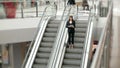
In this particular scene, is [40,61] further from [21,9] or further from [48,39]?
[21,9]

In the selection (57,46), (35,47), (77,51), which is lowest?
(77,51)

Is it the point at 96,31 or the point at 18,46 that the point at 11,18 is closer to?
the point at 18,46

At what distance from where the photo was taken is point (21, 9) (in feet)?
43.4

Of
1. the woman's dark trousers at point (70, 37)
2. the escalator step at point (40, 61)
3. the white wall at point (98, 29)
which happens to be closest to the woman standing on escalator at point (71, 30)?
the woman's dark trousers at point (70, 37)

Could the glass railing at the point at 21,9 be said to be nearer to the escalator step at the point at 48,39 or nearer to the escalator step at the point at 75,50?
the escalator step at the point at 48,39

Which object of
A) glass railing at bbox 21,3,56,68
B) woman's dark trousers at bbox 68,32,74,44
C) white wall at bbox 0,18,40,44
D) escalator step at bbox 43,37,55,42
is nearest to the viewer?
glass railing at bbox 21,3,56,68

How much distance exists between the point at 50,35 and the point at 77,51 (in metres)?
1.56

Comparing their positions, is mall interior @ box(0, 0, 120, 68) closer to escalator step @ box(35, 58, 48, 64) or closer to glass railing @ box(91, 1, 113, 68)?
escalator step @ box(35, 58, 48, 64)

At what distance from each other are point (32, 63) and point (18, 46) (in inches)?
209

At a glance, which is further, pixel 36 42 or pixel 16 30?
pixel 16 30

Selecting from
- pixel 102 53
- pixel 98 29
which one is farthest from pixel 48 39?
pixel 102 53

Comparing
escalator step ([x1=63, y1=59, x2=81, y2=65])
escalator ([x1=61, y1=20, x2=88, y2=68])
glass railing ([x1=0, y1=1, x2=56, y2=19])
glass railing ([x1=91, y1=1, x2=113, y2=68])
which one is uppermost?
glass railing ([x1=0, y1=1, x2=56, y2=19])

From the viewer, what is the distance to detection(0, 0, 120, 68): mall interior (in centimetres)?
941

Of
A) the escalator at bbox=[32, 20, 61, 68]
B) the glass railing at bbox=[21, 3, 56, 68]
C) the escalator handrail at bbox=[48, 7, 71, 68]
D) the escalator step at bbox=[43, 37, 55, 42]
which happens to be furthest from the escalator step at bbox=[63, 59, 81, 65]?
the escalator step at bbox=[43, 37, 55, 42]
